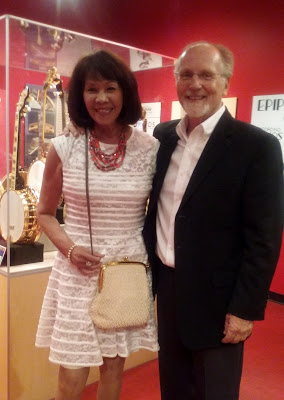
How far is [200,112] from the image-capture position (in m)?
1.40

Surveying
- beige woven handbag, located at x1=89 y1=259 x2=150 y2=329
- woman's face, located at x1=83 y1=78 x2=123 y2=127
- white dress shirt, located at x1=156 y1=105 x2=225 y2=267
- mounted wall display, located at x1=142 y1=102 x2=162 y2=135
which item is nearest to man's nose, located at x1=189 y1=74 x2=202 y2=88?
white dress shirt, located at x1=156 y1=105 x2=225 y2=267

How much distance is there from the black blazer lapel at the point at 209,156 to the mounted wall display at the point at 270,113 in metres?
2.52

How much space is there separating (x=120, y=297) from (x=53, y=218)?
1.15 ft

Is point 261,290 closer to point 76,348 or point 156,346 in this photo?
point 156,346

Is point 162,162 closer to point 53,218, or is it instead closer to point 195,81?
point 195,81

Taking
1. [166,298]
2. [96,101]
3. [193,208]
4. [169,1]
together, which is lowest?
[166,298]

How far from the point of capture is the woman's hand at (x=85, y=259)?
1396 mm

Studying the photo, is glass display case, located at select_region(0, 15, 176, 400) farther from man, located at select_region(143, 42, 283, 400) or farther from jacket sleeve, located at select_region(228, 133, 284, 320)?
jacket sleeve, located at select_region(228, 133, 284, 320)

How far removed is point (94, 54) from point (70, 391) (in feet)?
3.61

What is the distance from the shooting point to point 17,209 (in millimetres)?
2041

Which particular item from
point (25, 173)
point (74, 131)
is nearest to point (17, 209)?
point (25, 173)

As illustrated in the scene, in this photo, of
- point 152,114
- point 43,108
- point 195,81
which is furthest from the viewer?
point 152,114

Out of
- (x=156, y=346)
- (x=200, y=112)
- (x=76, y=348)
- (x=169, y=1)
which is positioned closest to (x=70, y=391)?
(x=76, y=348)

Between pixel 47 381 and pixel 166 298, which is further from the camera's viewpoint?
pixel 47 381
